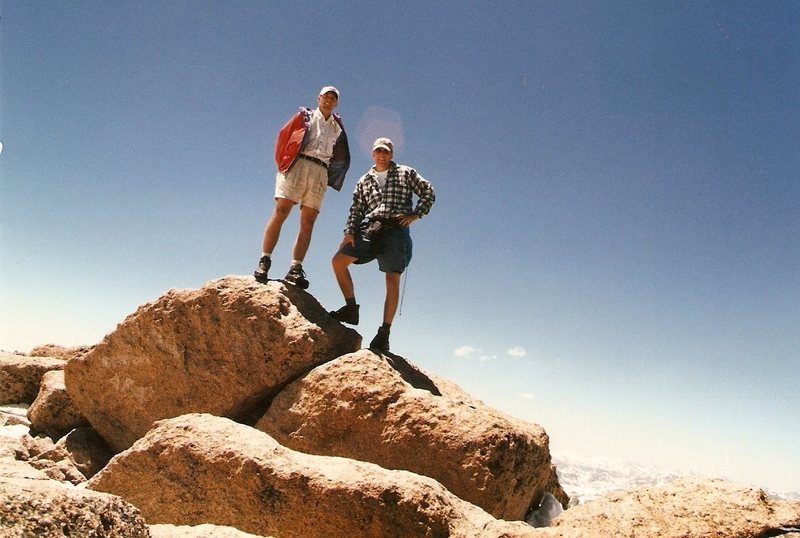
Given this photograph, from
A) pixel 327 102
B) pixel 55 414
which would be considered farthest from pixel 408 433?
pixel 55 414

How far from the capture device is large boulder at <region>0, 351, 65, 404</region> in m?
11.4

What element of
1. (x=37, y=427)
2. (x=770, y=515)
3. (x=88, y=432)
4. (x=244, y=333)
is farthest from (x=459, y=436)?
(x=37, y=427)

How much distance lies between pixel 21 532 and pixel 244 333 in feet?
17.9

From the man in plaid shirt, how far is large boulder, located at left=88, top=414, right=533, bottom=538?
353 centimetres

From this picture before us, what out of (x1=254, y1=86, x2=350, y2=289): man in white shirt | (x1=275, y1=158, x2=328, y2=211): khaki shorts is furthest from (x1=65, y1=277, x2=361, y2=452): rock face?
(x1=275, y1=158, x2=328, y2=211): khaki shorts

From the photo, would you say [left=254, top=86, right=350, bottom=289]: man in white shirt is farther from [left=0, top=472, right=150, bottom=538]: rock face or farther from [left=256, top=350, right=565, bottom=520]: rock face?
[left=0, top=472, right=150, bottom=538]: rock face

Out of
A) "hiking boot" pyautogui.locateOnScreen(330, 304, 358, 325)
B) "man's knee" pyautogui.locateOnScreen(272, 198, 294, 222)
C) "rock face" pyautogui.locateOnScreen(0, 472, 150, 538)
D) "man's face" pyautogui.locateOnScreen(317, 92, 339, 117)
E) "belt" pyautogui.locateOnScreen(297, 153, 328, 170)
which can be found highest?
"man's face" pyautogui.locateOnScreen(317, 92, 339, 117)

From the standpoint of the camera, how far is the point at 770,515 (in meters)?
3.38

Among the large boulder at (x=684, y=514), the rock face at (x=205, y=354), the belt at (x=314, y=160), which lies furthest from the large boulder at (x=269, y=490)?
the belt at (x=314, y=160)

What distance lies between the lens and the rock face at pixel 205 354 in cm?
736

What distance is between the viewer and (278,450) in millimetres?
4801

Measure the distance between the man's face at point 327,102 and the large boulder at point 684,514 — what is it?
7950mm

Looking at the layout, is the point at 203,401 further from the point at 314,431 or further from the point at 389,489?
the point at 389,489

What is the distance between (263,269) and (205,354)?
1.71 metres
